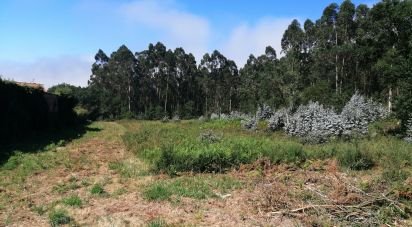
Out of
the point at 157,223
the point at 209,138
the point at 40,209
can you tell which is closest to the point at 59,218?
the point at 40,209

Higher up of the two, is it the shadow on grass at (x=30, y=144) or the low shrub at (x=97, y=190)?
the shadow on grass at (x=30, y=144)

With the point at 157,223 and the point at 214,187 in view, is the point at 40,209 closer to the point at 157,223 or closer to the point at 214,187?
the point at 157,223

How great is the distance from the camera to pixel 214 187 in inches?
410

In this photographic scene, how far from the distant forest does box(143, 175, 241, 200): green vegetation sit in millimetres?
11005

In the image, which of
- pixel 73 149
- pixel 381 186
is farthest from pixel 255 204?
pixel 73 149

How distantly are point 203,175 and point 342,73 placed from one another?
4937 cm

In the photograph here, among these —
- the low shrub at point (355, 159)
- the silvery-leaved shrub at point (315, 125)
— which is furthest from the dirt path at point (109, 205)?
the silvery-leaved shrub at point (315, 125)

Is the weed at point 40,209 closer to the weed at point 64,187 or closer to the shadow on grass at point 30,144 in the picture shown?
the weed at point 64,187

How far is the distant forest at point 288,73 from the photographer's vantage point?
23438 millimetres

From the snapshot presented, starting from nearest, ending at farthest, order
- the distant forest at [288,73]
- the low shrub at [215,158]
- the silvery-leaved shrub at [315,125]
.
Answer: the low shrub at [215,158] → the silvery-leaved shrub at [315,125] → the distant forest at [288,73]

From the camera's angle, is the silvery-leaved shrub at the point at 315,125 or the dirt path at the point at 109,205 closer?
the dirt path at the point at 109,205

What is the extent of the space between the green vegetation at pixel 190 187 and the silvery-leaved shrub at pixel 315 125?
24.9ft

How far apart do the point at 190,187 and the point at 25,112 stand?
13.8m

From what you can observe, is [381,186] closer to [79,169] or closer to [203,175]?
[203,175]
